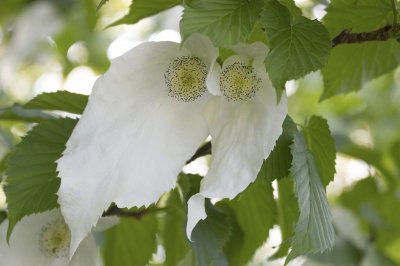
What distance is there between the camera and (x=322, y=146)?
0.63m

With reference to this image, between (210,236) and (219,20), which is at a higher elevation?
(219,20)

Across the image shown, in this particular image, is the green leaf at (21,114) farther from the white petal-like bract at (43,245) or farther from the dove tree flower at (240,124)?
the dove tree flower at (240,124)

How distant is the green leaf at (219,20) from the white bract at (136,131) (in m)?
0.03

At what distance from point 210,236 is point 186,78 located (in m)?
0.15

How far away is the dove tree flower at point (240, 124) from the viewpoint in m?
0.52

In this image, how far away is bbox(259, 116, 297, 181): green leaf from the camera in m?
0.56

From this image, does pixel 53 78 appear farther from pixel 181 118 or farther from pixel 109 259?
pixel 181 118

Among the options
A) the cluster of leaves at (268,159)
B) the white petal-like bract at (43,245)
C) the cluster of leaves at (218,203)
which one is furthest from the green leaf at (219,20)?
the white petal-like bract at (43,245)

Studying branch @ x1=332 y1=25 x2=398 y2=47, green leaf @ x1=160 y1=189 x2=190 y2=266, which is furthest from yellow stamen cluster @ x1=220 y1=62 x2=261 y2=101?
green leaf @ x1=160 y1=189 x2=190 y2=266

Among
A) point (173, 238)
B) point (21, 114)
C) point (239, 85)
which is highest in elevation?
point (239, 85)

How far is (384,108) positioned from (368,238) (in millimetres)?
888

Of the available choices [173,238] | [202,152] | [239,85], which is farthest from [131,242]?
[239,85]

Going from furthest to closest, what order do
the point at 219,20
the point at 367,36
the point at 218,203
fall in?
1. the point at 218,203
2. the point at 367,36
3. the point at 219,20

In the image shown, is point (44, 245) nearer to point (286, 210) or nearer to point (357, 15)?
point (286, 210)
